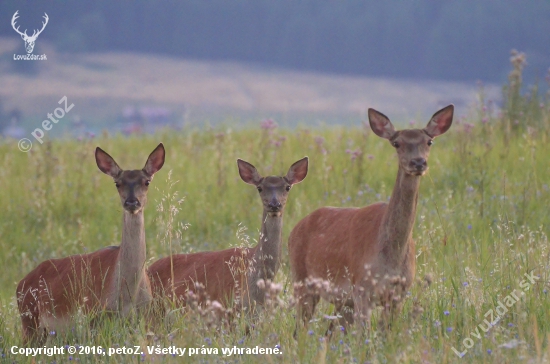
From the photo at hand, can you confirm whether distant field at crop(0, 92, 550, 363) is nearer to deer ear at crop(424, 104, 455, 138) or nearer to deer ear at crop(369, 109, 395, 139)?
deer ear at crop(424, 104, 455, 138)

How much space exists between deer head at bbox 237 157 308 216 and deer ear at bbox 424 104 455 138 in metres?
1.23

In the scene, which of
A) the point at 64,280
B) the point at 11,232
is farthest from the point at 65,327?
the point at 11,232

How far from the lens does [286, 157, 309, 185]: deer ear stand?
7398 mm

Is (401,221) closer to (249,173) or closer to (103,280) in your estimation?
(249,173)

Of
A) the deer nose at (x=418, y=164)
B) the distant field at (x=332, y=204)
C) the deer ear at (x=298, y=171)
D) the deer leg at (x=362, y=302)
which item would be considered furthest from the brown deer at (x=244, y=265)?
the deer nose at (x=418, y=164)

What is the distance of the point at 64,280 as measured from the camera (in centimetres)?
718

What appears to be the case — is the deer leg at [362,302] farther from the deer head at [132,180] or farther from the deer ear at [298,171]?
the deer head at [132,180]

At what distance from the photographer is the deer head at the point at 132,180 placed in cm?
651

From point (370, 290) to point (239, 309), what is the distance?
111 centimetres

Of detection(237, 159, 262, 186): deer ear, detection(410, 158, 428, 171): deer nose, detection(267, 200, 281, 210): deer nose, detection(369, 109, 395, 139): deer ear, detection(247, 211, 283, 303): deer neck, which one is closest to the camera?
detection(410, 158, 428, 171): deer nose

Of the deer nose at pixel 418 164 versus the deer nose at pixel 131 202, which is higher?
the deer nose at pixel 418 164

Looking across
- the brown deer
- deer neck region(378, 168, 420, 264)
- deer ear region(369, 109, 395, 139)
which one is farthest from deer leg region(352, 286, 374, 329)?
deer ear region(369, 109, 395, 139)

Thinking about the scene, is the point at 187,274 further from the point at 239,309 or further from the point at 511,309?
the point at 511,309

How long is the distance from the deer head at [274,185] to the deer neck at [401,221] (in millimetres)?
968
